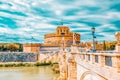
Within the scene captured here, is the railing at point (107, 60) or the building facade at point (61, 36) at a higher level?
the building facade at point (61, 36)

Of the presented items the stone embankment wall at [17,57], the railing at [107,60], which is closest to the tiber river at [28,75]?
the railing at [107,60]

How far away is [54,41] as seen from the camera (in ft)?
255

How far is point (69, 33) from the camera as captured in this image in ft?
259

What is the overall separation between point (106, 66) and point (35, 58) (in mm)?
59022

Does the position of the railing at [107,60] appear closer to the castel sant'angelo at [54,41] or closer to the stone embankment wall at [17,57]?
the stone embankment wall at [17,57]

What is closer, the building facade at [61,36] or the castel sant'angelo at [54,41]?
the castel sant'angelo at [54,41]

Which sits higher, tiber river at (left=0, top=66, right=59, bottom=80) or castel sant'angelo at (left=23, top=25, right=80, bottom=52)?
castel sant'angelo at (left=23, top=25, right=80, bottom=52)

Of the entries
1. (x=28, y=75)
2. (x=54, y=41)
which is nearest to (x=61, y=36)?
(x=54, y=41)

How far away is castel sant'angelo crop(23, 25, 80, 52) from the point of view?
70.8 m

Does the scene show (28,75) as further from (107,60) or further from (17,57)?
(17,57)

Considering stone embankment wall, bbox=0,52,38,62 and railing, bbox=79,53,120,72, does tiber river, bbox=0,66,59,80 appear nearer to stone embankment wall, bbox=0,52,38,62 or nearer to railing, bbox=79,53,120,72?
railing, bbox=79,53,120,72

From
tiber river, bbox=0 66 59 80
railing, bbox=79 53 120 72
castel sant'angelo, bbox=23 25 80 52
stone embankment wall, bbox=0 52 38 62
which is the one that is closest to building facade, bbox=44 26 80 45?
castel sant'angelo, bbox=23 25 80 52

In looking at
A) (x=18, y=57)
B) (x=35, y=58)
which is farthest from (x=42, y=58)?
(x=18, y=57)

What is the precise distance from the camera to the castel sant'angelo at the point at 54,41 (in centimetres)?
7075
